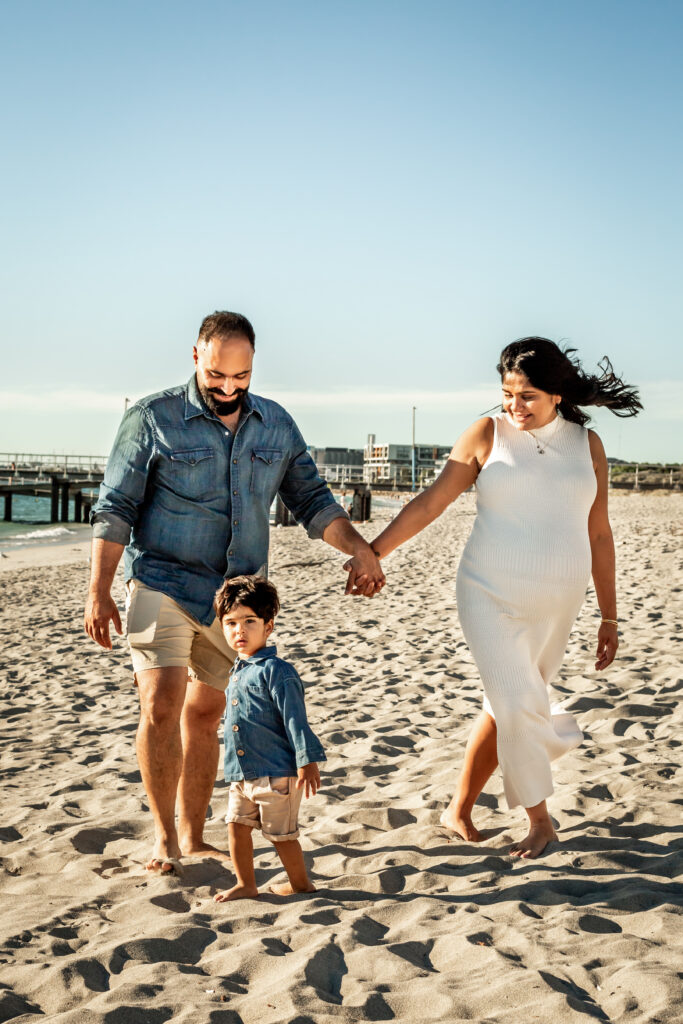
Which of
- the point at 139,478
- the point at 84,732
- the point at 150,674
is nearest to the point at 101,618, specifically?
the point at 150,674

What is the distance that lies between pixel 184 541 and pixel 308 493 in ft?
2.18

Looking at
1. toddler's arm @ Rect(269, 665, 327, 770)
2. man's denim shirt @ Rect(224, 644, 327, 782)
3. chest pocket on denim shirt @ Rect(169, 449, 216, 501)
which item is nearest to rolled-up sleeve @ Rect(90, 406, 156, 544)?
chest pocket on denim shirt @ Rect(169, 449, 216, 501)

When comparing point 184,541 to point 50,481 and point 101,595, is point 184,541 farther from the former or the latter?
point 50,481

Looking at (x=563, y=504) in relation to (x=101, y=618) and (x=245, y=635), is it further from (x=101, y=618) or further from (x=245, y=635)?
(x=101, y=618)

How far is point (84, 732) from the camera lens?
573 centimetres

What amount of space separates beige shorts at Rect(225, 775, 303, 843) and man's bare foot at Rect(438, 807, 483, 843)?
0.88m

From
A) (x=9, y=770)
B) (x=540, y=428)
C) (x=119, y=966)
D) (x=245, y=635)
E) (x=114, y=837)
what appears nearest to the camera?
(x=119, y=966)

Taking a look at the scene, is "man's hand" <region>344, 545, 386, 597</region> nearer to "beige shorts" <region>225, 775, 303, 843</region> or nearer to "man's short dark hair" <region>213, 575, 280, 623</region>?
"man's short dark hair" <region>213, 575, 280, 623</region>

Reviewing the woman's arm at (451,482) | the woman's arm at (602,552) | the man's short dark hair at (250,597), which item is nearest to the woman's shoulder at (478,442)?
the woman's arm at (451,482)

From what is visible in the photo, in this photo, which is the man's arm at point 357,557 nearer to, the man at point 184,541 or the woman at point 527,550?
the woman at point 527,550

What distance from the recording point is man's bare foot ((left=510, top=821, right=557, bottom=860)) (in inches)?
135

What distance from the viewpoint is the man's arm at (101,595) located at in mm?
3414

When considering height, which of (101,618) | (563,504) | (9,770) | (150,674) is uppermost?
(563,504)

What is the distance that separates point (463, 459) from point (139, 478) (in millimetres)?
1257
